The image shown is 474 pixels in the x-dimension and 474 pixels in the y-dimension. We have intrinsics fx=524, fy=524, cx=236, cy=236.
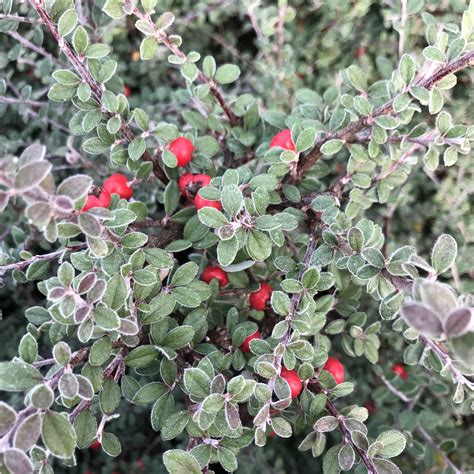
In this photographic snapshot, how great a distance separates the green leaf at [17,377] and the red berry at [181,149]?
0.67 metres

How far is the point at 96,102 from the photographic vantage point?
125cm

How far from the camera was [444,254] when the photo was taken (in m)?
0.96

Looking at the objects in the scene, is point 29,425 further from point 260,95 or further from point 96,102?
point 260,95

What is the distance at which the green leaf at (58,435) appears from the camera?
0.83 m

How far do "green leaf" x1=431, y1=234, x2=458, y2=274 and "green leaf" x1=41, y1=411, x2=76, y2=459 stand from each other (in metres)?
0.69

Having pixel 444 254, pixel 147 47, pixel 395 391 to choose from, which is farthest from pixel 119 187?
pixel 395 391

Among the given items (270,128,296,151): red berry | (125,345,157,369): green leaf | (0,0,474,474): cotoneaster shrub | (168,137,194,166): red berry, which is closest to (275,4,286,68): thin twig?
(0,0,474,474): cotoneaster shrub

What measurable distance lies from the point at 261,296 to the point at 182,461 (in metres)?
0.49

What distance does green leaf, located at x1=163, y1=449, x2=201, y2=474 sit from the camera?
3.18ft

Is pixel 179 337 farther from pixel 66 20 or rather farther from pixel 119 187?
pixel 66 20

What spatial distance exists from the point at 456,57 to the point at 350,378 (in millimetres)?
1023

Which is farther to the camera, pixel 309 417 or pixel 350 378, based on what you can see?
pixel 350 378

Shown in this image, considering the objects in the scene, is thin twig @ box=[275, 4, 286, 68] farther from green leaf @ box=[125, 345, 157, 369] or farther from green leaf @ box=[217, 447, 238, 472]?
green leaf @ box=[217, 447, 238, 472]

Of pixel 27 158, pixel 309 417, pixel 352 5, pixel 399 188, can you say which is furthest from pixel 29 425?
pixel 352 5
